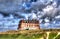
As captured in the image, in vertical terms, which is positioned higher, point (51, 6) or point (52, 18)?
point (51, 6)

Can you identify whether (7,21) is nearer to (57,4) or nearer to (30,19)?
(30,19)

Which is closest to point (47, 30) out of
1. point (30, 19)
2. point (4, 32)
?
point (30, 19)

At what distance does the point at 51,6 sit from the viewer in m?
4.53

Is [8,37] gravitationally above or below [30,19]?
below

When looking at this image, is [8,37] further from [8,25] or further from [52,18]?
[52,18]

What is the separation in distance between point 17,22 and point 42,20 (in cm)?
65

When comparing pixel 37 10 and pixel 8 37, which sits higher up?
pixel 37 10

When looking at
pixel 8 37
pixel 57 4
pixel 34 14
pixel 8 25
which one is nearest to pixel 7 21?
pixel 8 25

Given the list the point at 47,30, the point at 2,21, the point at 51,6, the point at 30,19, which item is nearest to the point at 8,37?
the point at 2,21

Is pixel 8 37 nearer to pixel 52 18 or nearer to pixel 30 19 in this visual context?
pixel 30 19

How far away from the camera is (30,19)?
14.7 feet

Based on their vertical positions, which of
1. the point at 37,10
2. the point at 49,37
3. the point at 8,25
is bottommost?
the point at 49,37

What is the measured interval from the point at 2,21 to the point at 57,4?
1.51 meters

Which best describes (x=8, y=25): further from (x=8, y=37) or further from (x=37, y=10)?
(x=37, y=10)
